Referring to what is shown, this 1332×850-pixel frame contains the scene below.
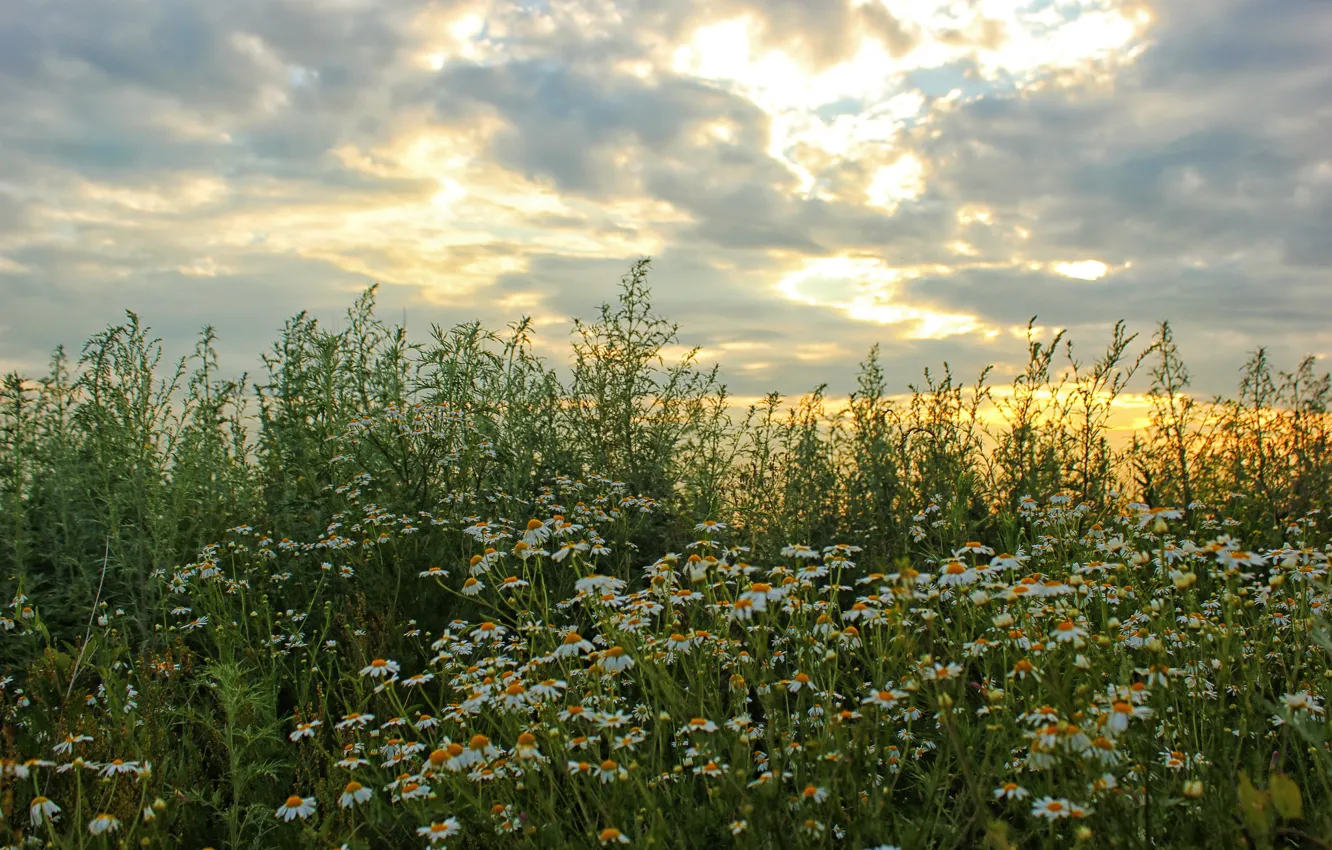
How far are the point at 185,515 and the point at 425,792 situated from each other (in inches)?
156

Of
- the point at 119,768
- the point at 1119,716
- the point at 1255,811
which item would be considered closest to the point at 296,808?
the point at 119,768

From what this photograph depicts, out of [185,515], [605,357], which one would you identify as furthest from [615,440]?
[185,515]

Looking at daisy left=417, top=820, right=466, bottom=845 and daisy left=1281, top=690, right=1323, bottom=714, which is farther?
daisy left=1281, top=690, right=1323, bottom=714

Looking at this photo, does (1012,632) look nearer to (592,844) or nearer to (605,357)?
(592,844)

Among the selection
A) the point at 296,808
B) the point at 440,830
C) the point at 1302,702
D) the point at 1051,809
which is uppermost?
the point at 1302,702

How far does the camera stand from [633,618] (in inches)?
123

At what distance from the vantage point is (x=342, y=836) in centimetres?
292

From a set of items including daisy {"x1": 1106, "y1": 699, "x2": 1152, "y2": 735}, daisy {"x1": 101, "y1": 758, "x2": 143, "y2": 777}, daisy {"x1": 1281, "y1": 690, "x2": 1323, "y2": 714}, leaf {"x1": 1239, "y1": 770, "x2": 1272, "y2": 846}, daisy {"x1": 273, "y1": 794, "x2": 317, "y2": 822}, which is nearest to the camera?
leaf {"x1": 1239, "y1": 770, "x2": 1272, "y2": 846}

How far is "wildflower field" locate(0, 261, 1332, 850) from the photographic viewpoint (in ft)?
8.46

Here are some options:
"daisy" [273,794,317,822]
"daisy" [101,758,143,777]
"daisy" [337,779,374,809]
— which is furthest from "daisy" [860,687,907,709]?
"daisy" [101,758,143,777]

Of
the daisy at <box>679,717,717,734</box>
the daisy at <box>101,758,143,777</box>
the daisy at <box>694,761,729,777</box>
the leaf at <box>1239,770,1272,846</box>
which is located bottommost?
the daisy at <box>101,758,143,777</box>

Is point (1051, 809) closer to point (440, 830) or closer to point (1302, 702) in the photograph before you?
point (1302, 702)

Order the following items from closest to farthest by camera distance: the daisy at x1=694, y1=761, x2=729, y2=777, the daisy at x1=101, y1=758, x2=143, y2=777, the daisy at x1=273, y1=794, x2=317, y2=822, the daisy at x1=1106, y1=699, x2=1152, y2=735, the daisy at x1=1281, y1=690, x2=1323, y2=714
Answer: the daisy at x1=1106, y1=699, x2=1152, y2=735
the daisy at x1=694, y1=761, x2=729, y2=777
the daisy at x1=1281, y1=690, x2=1323, y2=714
the daisy at x1=273, y1=794, x2=317, y2=822
the daisy at x1=101, y1=758, x2=143, y2=777

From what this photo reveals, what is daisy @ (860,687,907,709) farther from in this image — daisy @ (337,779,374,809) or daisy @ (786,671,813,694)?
daisy @ (337,779,374,809)
